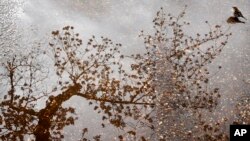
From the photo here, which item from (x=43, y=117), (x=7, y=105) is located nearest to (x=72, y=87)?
(x=43, y=117)

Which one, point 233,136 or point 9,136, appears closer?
point 233,136

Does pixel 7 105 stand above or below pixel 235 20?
below

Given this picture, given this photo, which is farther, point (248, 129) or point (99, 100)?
point (99, 100)

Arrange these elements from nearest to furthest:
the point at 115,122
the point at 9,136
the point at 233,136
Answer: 1. the point at 233,136
2. the point at 9,136
3. the point at 115,122

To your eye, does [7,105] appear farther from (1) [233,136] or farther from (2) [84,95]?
(1) [233,136]

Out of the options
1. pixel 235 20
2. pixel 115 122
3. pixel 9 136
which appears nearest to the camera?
pixel 235 20

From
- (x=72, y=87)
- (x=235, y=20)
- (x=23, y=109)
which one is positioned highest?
(x=235, y=20)

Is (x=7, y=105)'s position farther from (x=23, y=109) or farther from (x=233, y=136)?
(x=233, y=136)

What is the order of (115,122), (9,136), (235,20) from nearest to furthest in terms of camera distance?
(235,20) < (9,136) < (115,122)

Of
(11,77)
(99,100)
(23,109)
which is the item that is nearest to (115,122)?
(99,100)
